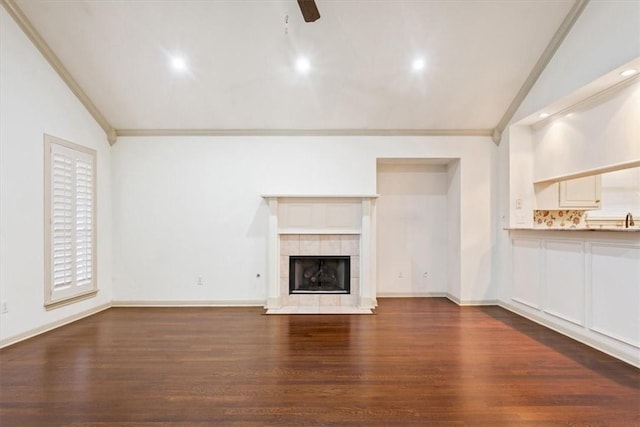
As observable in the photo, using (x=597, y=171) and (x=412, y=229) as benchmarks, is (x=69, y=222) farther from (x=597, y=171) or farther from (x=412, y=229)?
(x=597, y=171)

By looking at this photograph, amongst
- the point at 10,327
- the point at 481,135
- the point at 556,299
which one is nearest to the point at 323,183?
the point at 481,135

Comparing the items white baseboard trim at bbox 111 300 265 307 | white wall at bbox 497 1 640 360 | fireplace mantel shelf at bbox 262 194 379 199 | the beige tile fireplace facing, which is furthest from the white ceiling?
white baseboard trim at bbox 111 300 265 307

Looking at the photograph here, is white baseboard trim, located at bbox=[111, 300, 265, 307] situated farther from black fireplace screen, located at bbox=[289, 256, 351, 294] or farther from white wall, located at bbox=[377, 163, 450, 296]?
white wall, located at bbox=[377, 163, 450, 296]

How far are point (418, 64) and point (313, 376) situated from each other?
380cm

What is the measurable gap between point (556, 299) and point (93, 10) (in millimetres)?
6283

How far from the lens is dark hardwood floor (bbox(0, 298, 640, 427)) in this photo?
219 centimetres

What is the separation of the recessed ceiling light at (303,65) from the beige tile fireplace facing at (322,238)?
1.74 m

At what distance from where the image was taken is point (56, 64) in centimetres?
399

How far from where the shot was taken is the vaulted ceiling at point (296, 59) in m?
3.58

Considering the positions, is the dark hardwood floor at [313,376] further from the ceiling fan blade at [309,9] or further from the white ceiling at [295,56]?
the ceiling fan blade at [309,9]

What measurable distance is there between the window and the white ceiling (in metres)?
0.93

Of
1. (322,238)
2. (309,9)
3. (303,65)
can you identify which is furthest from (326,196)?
(309,9)

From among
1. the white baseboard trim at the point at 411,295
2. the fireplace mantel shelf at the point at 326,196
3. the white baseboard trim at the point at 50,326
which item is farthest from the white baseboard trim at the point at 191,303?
the white baseboard trim at the point at 411,295

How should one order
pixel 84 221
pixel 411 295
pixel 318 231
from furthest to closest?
pixel 411 295, pixel 318 231, pixel 84 221
